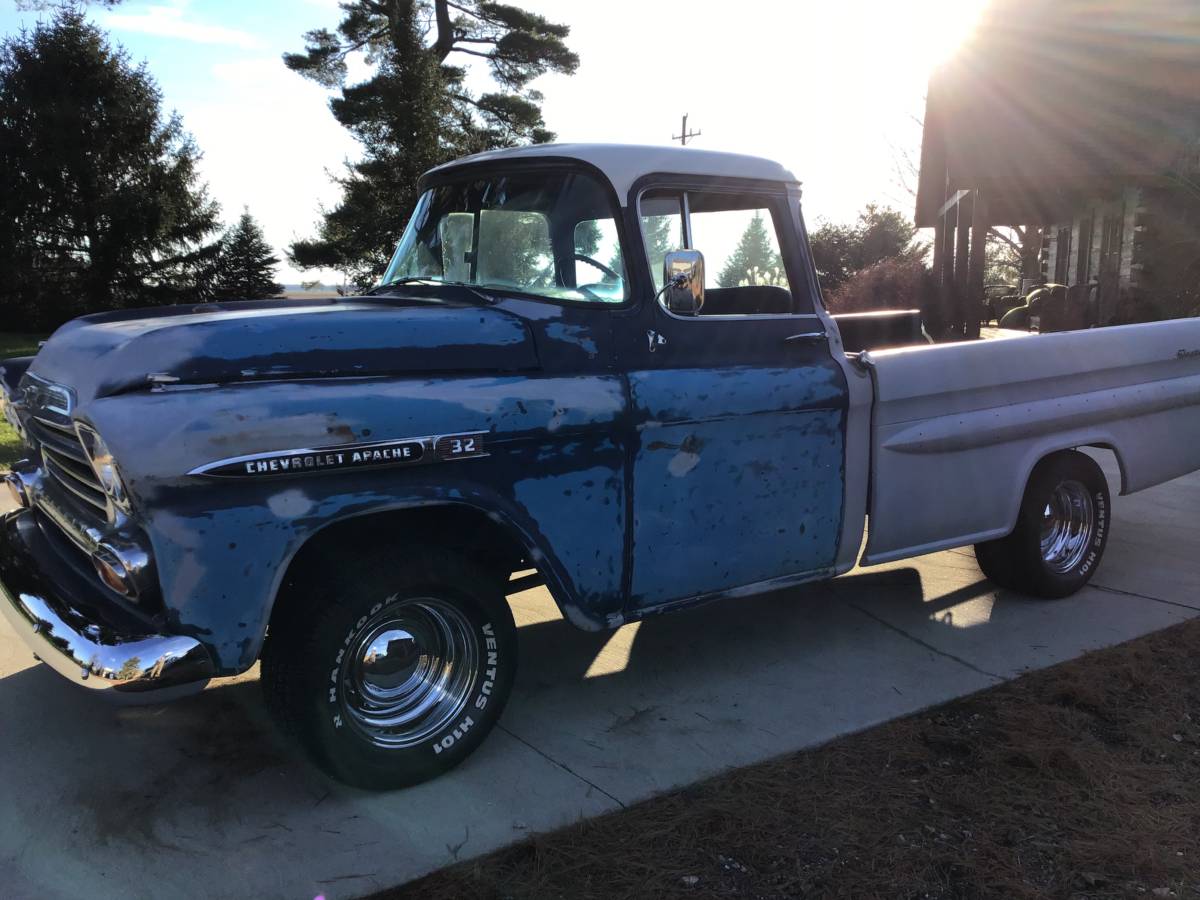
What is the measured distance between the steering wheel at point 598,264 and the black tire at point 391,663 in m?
1.19

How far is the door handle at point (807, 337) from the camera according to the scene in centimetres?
370

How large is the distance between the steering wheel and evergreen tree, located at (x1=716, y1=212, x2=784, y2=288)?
0.64 m

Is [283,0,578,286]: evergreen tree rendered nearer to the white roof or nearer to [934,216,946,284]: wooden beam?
[934,216,946,284]: wooden beam

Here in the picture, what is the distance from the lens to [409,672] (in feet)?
Answer: 10.1

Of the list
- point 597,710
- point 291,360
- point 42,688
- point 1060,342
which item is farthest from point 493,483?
point 1060,342

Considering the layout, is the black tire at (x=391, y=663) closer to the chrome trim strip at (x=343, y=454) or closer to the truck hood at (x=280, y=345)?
the chrome trim strip at (x=343, y=454)

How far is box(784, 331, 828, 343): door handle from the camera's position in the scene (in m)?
3.70

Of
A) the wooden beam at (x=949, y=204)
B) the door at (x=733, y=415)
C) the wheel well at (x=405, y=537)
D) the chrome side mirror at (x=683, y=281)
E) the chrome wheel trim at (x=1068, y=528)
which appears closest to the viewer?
the wheel well at (x=405, y=537)

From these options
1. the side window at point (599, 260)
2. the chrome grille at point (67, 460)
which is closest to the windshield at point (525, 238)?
the side window at point (599, 260)

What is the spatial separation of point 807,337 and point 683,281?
77 centimetres

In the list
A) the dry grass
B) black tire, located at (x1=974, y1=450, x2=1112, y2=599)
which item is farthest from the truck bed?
the dry grass

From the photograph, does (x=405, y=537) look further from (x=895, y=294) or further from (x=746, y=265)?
(x=895, y=294)

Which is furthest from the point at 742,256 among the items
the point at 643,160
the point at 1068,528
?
the point at 1068,528

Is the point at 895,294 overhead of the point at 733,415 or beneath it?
overhead
